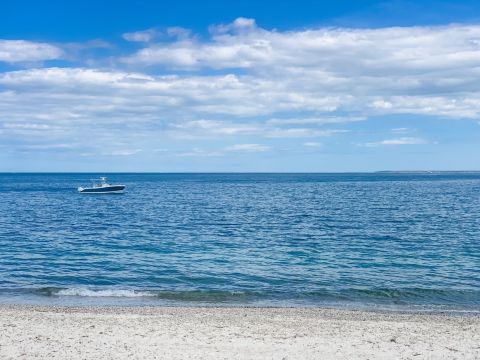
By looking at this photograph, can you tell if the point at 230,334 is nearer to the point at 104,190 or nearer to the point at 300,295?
the point at 300,295

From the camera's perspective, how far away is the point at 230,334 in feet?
54.3

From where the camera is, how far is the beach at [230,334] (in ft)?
48.0

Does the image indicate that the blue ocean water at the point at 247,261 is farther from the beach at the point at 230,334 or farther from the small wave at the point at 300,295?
the beach at the point at 230,334

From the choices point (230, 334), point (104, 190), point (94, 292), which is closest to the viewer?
point (230, 334)

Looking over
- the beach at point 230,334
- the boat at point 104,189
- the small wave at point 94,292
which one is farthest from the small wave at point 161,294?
the boat at point 104,189

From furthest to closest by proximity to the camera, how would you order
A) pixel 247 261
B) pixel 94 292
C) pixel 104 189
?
pixel 104 189, pixel 247 261, pixel 94 292

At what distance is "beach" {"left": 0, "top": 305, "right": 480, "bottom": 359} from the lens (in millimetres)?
14625

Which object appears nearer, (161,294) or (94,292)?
(161,294)

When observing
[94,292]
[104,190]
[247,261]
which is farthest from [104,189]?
[94,292]

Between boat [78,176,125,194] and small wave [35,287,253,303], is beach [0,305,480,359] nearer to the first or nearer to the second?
small wave [35,287,253,303]

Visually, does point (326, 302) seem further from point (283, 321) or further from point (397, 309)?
point (283, 321)

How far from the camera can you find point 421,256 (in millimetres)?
34344

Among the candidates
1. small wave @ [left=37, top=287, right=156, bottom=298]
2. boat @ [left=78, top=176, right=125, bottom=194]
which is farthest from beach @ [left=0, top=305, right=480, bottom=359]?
boat @ [left=78, top=176, right=125, bottom=194]

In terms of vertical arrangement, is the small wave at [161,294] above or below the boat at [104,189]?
below
